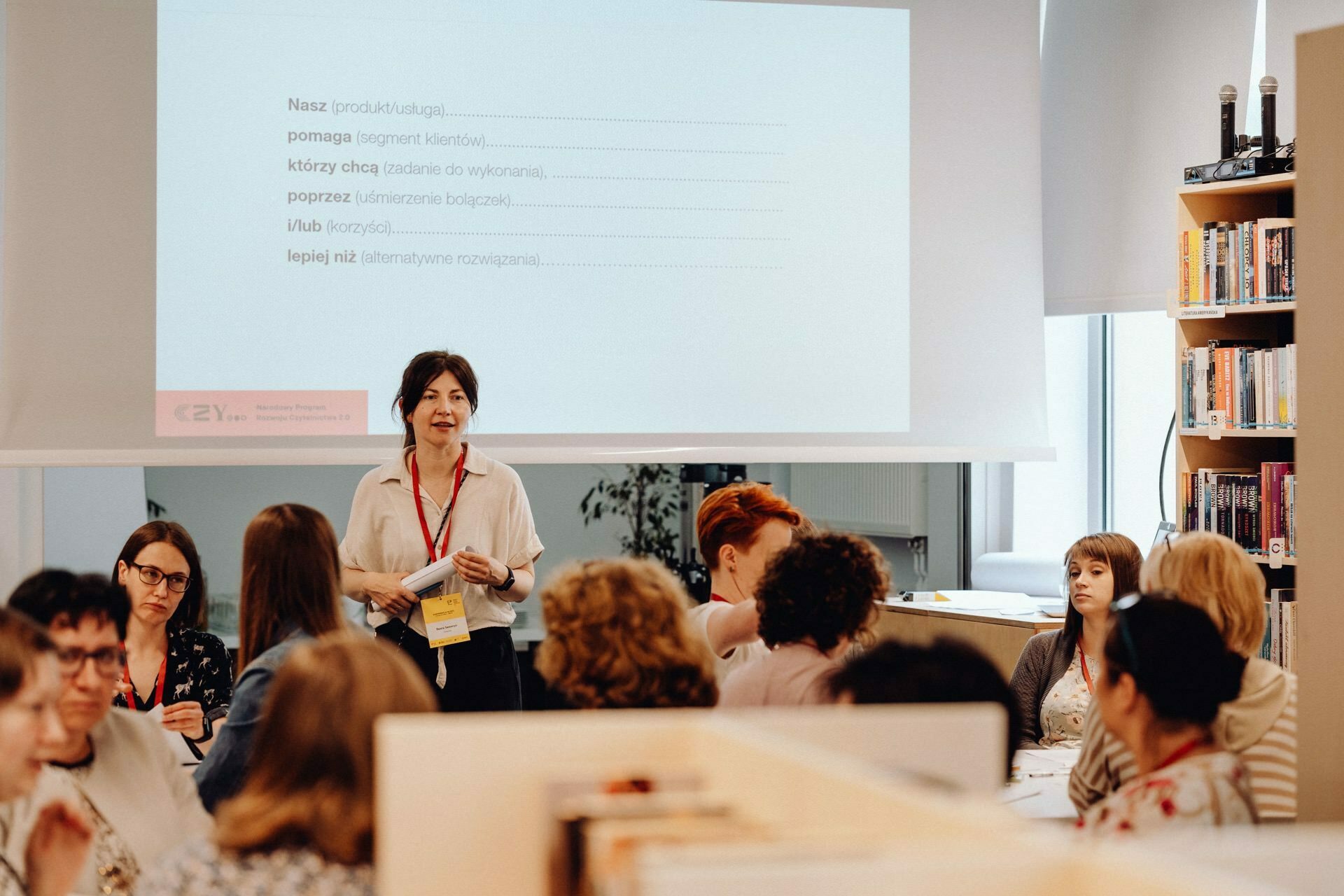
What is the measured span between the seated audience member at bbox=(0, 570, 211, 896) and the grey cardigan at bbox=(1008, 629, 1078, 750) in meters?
2.26

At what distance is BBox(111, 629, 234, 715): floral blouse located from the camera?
3.09 metres

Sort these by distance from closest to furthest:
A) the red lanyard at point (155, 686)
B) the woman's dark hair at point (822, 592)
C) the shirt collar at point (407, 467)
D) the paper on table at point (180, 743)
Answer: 1. the woman's dark hair at point (822, 592)
2. the paper on table at point (180, 743)
3. the red lanyard at point (155, 686)
4. the shirt collar at point (407, 467)

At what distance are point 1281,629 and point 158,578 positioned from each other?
10.5 ft

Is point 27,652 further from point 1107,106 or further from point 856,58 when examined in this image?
point 1107,106

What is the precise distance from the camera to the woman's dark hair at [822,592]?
8.40 ft

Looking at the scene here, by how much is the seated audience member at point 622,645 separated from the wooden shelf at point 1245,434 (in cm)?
249

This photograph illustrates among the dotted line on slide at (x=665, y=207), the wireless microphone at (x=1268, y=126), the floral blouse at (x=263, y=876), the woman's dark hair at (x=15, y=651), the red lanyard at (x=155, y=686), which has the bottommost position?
the red lanyard at (x=155, y=686)

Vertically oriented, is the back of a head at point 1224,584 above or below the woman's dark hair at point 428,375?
below

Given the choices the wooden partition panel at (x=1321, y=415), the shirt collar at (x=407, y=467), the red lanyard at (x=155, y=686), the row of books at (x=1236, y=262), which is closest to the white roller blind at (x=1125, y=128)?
the row of books at (x=1236, y=262)

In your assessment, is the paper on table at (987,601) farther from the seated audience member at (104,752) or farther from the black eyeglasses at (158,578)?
the seated audience member at (104,752)

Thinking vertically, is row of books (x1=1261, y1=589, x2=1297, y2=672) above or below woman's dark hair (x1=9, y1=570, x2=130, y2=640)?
below

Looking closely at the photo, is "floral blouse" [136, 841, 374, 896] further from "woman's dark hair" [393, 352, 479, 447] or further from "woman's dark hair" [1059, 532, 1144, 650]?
"woman's dark hair" [1059, 532, 1144, 650]

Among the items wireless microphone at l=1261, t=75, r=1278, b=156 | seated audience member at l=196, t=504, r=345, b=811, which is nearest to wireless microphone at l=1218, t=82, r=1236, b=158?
wireless microphone at l=1261, t=75, r=1278, b=156

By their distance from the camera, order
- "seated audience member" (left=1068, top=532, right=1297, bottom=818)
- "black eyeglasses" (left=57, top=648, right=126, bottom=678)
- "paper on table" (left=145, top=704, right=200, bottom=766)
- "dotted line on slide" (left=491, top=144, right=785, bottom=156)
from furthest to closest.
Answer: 1. "dotted line on slide" (left=491, top=144, right=785, bottom=156)
2. "paper on table" (left=145, top=704, right=200, bottom=766)
3. "seated audience member" (left=1068, top=532, right=1297, bottom=818)
4. "black eyeglasses" (left=57, top=648, right=126, bottom=678)
